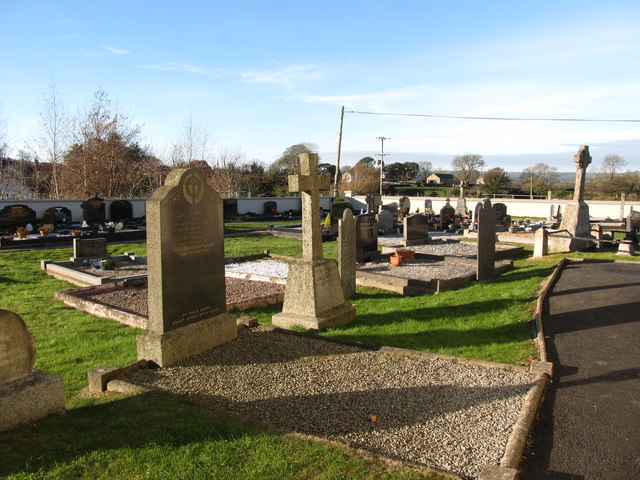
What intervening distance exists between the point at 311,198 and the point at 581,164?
13.3m

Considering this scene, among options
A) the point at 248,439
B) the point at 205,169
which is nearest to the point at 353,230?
the point at 248,439

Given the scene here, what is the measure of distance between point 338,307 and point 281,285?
3.33 meters

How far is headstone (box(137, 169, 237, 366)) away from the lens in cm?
573

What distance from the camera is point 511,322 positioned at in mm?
7711

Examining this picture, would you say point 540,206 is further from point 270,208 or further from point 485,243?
point 485,243

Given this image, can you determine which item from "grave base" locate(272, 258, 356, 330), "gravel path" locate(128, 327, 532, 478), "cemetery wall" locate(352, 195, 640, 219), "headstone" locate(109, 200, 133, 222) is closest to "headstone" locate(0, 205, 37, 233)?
"headstone" locate(109, 200, 133, 222)

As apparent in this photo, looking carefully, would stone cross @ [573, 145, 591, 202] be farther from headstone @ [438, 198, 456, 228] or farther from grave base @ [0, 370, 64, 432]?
grave base @ [0, 370, 64, 432]

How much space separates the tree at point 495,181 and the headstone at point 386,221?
89.1 ft

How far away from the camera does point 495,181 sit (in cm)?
4856

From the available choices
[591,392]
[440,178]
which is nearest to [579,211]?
[591,392]

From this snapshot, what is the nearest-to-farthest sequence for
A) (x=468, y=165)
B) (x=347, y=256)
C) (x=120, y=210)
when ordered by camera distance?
(x=347, y=256) → (x=120, y=210) → (x=468, y=165)

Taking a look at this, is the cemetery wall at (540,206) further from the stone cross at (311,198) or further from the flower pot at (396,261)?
the stone cross at (311,198)

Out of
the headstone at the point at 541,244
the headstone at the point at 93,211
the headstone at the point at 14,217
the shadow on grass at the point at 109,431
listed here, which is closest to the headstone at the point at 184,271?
the shadow on grass at the point at 109,431

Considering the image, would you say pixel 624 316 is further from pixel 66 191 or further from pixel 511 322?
pixel 66 191
